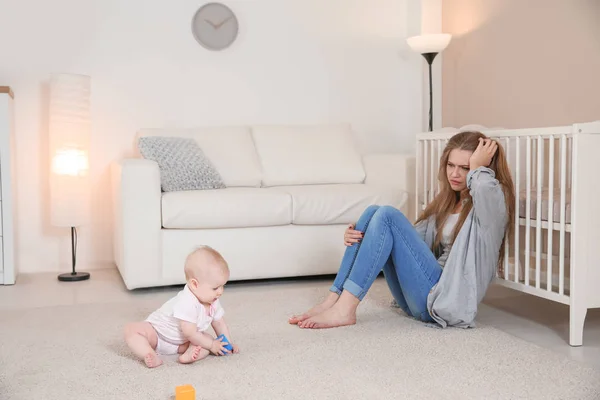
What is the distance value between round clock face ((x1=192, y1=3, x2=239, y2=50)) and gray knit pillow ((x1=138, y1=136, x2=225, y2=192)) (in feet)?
2.81

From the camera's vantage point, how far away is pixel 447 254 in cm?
269

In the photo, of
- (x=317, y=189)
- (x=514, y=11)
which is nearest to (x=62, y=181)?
(x=317, y=189)

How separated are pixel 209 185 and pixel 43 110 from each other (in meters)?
1.16

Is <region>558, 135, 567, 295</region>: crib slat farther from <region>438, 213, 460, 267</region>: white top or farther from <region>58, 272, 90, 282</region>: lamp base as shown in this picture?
<region>58, 272, 90, 282</region>: lamp base

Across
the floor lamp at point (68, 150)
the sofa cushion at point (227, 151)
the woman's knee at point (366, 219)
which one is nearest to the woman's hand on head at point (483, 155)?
the woman's knee at point (366, 219)

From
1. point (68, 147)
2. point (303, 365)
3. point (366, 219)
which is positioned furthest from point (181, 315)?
point (68, 147)

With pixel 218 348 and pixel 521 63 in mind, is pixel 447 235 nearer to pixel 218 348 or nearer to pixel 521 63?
pixel 218 348

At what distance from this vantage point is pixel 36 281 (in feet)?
12.6

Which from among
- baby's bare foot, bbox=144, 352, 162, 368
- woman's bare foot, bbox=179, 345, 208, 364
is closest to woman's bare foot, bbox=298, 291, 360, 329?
woman's bare foot, bbox=179, 345, 208, 364

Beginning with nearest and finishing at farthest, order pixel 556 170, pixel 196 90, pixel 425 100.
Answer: pixel 556 170 → pixel 196 90 → pixel 425 100

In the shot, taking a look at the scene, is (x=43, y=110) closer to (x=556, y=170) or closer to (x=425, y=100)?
(x=425, y=100)

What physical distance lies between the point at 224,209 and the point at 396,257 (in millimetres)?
1171

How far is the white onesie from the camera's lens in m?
2.15

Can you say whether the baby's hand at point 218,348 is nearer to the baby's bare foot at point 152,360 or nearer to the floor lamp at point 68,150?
the baby's bare foot at point 152,360
